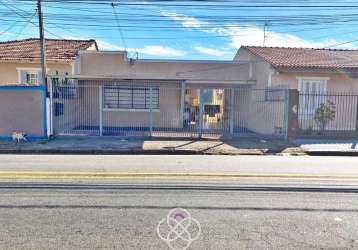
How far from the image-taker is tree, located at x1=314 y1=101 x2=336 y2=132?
49.6 feet

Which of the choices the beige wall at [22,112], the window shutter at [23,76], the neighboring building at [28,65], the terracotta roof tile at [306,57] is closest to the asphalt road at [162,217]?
the beige wall at [22,112]

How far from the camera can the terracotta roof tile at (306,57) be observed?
53.5 ft

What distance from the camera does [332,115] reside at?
598 inches

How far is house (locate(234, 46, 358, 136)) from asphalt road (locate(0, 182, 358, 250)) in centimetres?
1043

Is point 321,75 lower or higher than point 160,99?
higher

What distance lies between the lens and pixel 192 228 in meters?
4.14

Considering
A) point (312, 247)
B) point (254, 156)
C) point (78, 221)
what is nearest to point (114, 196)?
point (78, 221)

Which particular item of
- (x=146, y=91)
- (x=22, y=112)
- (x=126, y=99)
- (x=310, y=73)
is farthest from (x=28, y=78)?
(x=310, y=73)

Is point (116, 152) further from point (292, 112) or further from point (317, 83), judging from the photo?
point (317, 83)

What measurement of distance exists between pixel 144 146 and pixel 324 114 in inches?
340

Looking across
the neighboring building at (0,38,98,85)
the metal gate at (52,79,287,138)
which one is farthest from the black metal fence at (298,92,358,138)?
the neighboring building at (0,38,98,85)

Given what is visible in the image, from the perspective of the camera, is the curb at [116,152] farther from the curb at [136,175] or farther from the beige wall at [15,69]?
the beige wall at [15,69]

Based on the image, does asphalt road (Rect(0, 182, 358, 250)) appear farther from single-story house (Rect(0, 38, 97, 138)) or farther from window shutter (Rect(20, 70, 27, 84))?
window shutter (Rect(20, 70, 27, 84))

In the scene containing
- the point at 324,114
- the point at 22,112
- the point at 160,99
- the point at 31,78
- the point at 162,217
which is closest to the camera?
the point at 162,217
